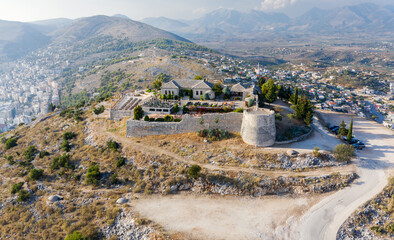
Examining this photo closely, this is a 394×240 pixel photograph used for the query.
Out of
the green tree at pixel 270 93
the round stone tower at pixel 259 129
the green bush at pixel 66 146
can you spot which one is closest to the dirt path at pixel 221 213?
the round stone tower at pixel 259 129

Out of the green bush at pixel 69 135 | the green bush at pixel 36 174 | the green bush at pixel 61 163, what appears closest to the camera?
the green bush at pixel 36 174

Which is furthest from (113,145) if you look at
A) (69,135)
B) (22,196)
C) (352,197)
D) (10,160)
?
(352,197)

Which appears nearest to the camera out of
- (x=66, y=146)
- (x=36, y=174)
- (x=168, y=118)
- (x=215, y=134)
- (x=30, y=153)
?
(x=36, y=174)

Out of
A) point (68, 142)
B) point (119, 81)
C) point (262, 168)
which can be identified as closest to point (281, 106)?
point (262, 168)

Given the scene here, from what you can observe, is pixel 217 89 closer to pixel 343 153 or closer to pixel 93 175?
pixel 343 153

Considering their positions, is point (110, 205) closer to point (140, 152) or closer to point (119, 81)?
point (140, 152)

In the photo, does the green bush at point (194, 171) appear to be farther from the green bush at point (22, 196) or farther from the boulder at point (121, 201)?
the green bush at point (22, 196)
